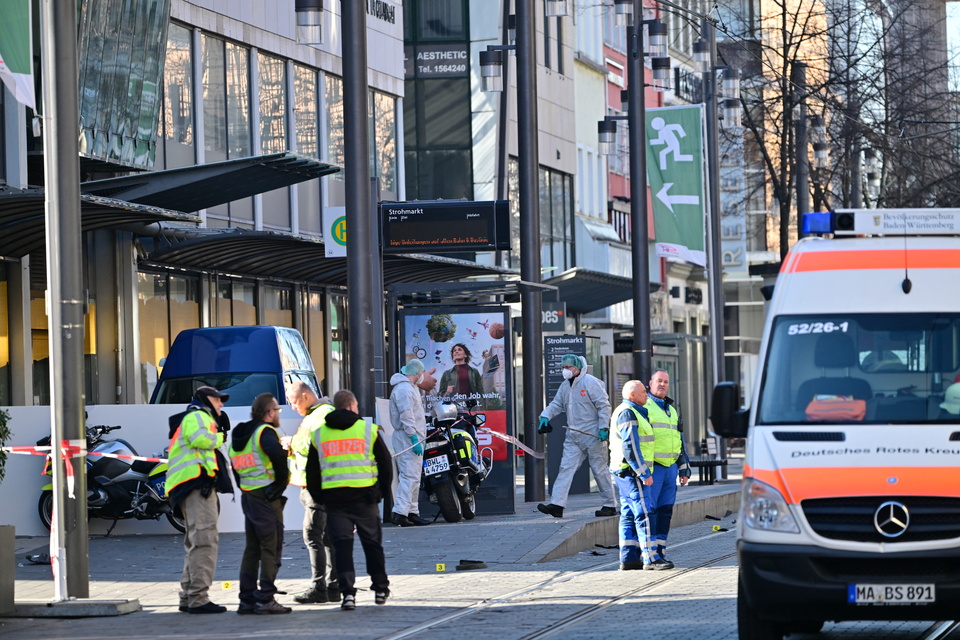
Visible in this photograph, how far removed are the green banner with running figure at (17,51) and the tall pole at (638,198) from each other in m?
14.9

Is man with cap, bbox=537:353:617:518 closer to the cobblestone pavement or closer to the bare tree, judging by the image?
the cobblestone pavement

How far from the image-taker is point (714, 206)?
3553 cm

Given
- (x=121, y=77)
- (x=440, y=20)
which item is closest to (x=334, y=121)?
(x=440, y=20)

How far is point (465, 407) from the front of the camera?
75.6 feet

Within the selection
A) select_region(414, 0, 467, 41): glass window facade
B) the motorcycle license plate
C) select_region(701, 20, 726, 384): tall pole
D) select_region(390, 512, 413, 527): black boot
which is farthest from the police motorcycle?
select_region(414, 0, 467, 41): glass window facade

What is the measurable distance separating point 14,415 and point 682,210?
14747mm

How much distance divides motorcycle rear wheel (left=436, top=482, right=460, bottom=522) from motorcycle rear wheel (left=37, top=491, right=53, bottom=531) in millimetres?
4218

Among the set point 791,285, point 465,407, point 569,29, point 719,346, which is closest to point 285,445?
point 791,285

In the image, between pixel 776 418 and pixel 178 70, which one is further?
pixel 178 70

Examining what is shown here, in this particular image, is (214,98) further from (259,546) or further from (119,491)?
(259,546)

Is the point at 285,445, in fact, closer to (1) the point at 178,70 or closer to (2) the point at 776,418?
(2) the point at 776,418

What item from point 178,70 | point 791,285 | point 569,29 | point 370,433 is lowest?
point 370,433

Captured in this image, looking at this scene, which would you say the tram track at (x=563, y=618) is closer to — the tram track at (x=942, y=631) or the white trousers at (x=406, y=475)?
the tram track at (x=942, y=631)

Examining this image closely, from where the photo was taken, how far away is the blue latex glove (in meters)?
20.3
